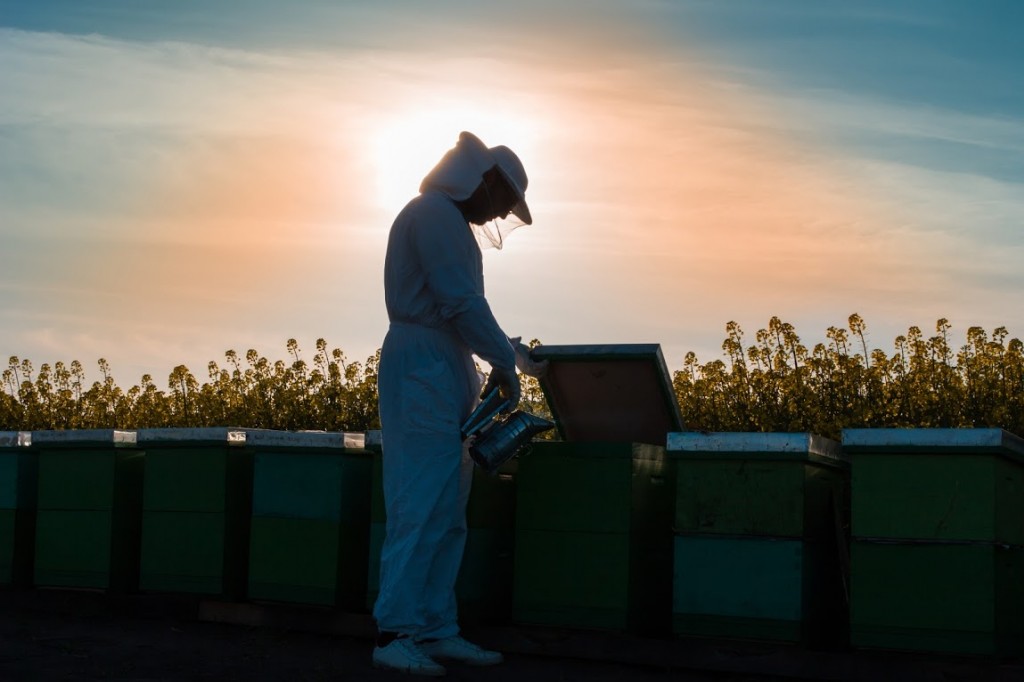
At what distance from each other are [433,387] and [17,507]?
2.97 m

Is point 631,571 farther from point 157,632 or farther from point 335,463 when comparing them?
point 157,632

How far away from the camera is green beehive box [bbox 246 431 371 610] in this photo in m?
5.23

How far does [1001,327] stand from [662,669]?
5576 mm

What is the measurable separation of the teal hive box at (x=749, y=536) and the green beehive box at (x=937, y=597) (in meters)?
0.24

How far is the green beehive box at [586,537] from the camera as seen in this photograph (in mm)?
4758

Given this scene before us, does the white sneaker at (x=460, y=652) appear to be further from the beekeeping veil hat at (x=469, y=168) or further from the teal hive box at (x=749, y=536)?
the beekeeping veil hat at (x=469, y=168)

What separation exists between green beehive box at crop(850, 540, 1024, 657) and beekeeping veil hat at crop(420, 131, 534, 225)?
1835mm

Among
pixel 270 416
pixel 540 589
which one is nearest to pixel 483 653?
pixel 540 589

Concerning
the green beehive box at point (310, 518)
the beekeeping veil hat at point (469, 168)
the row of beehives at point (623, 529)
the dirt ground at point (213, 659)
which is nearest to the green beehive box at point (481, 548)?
the row of beehives at point (623, 529)

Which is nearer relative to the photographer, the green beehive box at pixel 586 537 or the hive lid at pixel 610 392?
the green beehive box at pixel 586 537

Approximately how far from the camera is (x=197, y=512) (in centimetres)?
562

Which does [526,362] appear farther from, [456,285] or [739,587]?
[739,587]

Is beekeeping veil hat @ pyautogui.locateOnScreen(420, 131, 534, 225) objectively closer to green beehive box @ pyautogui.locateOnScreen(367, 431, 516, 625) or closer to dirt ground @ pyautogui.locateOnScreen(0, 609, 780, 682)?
green beehive box @ pyautogui.locateOnScreen(367, 431, 516, 625)

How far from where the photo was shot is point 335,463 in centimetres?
525
